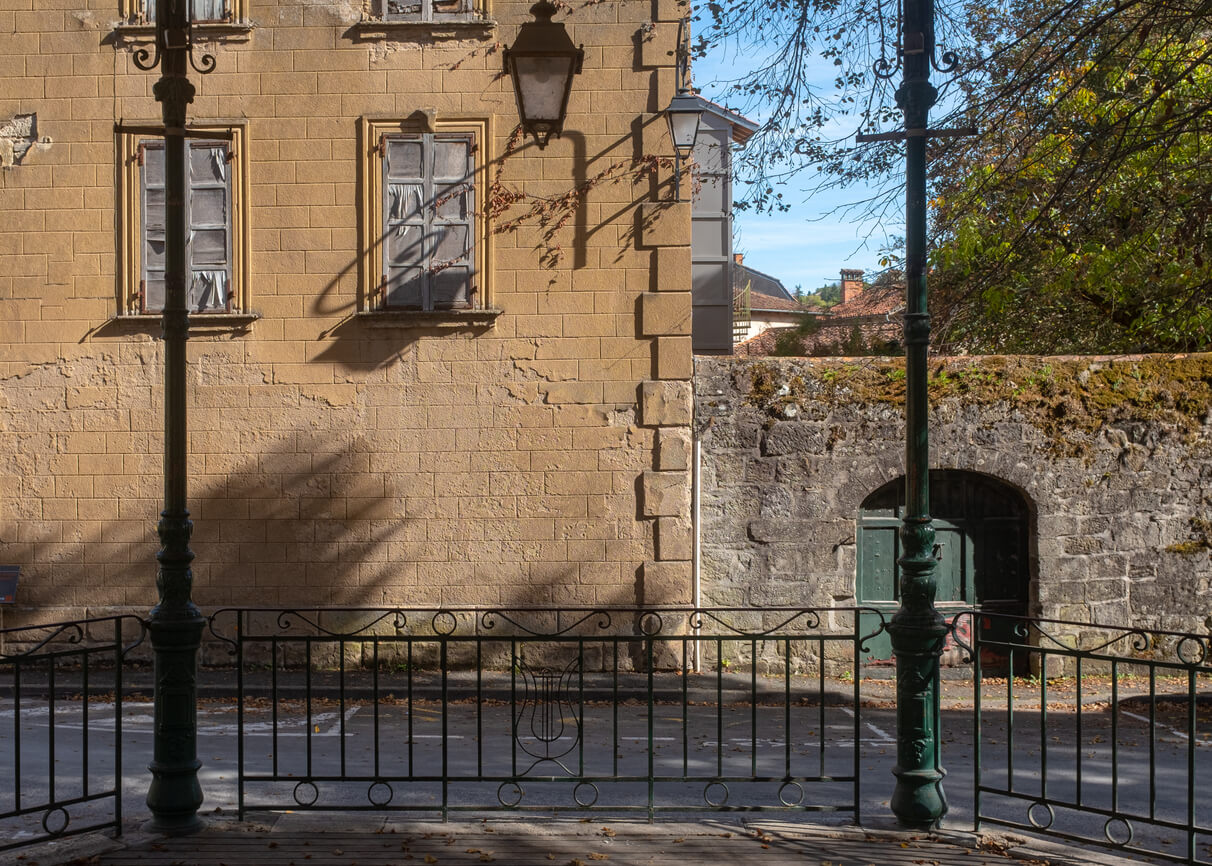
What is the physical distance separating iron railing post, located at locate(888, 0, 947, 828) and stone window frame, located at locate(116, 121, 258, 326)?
291 inches

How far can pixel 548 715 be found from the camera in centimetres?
627

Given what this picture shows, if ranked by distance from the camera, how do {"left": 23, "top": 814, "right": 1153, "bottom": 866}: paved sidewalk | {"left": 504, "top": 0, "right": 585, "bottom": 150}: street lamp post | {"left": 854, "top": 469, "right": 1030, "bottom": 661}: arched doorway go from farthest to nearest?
{"left": 854, "top": 469, "right": 1030, "bottom": 661}: arched doorway → {"left": 504, "top": 0, "right": 585, "bottom": 150}: street lamp post → {"left": 23, "top": 814, "right": 1153, "bottom": 866}: paved sidewalk

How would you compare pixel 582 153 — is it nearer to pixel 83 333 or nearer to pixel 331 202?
pixel 331 202

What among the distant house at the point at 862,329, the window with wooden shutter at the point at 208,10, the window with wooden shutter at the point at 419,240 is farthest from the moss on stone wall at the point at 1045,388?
the window with wooden shutter at the point at 208,10

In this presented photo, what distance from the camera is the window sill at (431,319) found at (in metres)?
11.1

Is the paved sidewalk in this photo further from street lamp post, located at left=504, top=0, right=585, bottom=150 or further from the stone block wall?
the stone block wall

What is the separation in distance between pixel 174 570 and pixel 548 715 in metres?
2.08

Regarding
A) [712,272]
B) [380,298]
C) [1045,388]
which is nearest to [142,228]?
[380,298]

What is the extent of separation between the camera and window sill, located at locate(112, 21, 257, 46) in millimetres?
11156

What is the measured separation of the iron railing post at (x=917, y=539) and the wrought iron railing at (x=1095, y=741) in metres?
0.22

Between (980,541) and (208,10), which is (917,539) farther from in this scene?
(208,10)

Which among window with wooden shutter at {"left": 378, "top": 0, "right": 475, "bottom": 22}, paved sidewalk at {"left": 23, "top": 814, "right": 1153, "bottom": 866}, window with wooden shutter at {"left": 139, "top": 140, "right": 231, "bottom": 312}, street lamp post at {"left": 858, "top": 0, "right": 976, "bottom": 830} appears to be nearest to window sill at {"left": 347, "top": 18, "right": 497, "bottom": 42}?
window with wooden shutter at {"left": 378, "top": 0, "right": 475, "bottom": 22}

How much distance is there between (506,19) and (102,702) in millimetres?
7257

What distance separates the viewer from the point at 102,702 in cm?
1016
